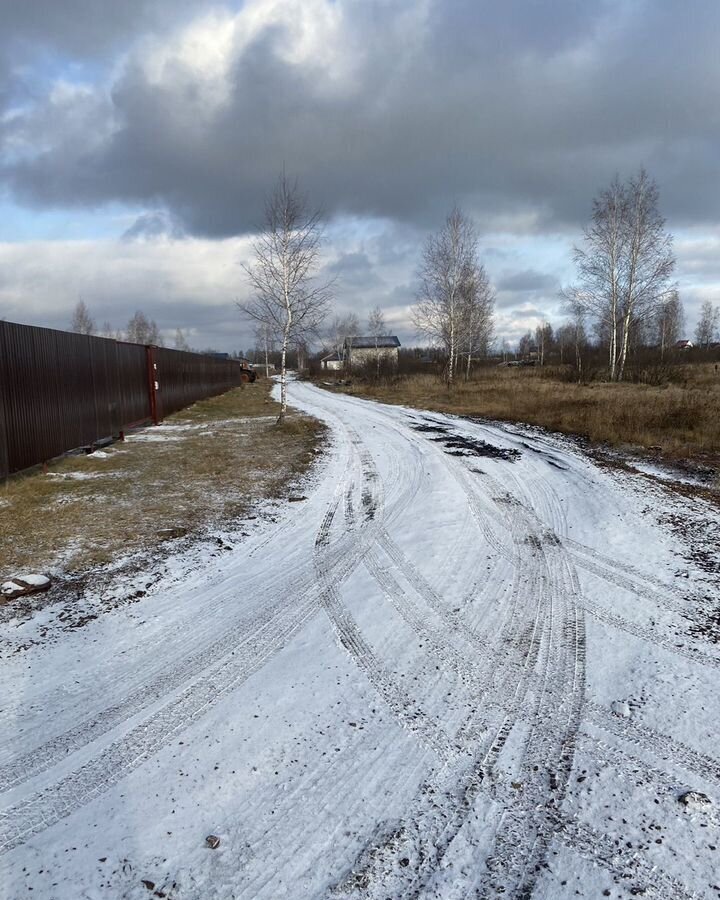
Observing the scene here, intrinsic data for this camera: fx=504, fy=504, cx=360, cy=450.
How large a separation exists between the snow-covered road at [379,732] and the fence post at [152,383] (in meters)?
13.8

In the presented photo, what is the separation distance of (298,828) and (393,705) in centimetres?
97

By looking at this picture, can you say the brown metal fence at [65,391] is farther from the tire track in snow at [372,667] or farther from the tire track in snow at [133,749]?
the tire track in snow at [133,749]

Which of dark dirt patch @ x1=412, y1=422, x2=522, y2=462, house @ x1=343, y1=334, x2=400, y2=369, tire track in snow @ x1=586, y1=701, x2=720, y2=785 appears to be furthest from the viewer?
house @ x1=343, y1=334, x2=400, y2=369

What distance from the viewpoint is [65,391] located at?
35.7 feet

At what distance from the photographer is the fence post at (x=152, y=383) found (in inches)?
684

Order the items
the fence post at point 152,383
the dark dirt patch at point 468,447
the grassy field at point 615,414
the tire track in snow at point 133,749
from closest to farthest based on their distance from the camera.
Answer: the tire track in snow at point 133,749, the dark dirt patch at point 468,447, the grassy field at point 615,414, the fence post at point 152,383

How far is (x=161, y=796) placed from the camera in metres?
2.48

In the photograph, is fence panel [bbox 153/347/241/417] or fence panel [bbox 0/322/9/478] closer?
fence panel [bbox 0/322/9/478]

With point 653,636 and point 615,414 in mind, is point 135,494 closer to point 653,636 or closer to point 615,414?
point 653,636

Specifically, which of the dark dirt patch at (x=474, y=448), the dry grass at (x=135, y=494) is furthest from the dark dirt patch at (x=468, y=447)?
the dry grass at (x=135, y=494)

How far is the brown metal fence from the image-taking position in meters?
8.82

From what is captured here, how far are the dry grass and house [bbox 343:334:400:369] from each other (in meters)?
37.6

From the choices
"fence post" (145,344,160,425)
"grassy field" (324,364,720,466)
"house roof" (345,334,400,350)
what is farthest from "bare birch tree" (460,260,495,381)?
"house roof" (345,334,400,350)

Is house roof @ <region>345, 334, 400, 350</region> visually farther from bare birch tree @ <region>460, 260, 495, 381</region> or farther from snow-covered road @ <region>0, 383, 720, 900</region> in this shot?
snow-covered road @ <region>0, 383, 720, 900</region>
